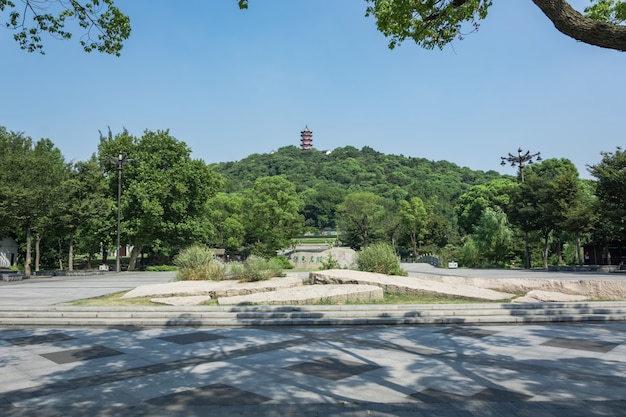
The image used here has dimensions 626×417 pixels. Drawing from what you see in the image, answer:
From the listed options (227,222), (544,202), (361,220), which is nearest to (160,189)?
(227,222)

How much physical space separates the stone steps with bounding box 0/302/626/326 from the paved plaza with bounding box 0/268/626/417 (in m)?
0.90

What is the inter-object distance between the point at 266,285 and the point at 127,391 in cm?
Answer: 961

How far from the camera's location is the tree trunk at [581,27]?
3896mm

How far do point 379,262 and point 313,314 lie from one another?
7.86m

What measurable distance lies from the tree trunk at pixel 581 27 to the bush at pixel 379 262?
14.0m

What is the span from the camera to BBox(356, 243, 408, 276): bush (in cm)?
1762

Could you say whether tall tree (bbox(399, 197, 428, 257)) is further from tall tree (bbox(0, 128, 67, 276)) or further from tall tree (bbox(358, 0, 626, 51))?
tall tree (bbox(358, 0, 626, 51))

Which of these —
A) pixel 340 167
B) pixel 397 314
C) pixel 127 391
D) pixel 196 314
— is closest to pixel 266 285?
pixel 196 314

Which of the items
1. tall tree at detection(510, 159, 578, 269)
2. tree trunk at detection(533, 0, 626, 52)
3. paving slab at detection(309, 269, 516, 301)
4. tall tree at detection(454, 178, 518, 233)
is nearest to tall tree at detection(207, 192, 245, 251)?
tall tree at detection(510, 159, 578, 269)

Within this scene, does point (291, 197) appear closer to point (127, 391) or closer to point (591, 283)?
point (591, 283)

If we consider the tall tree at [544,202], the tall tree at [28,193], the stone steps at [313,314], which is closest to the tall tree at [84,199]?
the tall tree at [28,193]

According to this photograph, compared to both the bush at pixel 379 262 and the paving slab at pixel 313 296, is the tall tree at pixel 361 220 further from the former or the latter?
the paving slab at pixel 313 296

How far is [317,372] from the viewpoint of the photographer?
5.69m

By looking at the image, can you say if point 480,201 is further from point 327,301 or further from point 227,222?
point 327,301
